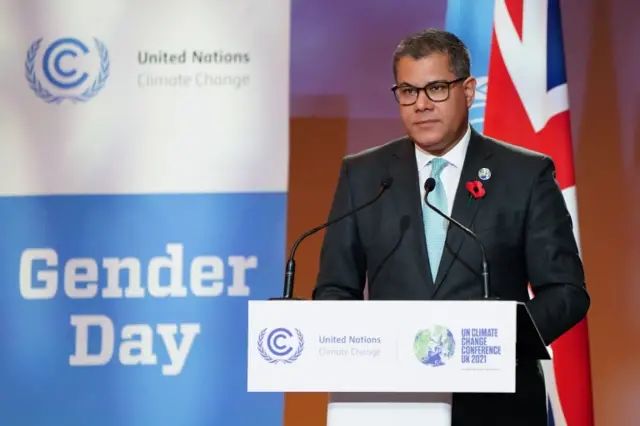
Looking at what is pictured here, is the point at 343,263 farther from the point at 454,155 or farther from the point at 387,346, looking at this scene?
the point at 387,346

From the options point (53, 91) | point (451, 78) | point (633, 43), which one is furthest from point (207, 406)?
point (633, 43)

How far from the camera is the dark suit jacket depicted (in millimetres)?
2369

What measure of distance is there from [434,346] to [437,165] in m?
0.81

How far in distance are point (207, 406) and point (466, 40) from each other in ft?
6.13

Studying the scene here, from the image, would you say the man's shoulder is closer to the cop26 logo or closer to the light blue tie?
the light blue tie

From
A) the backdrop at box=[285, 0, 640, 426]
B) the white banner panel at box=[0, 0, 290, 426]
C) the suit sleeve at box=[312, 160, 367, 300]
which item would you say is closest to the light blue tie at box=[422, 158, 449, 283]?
the suit sleeve at box=[312, 160, 367, 300]

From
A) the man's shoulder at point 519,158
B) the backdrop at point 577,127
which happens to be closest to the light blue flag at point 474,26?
the backdrop at point 577,127

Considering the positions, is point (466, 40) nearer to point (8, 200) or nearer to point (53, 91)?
point (53, 91)

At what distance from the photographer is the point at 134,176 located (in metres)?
4.12

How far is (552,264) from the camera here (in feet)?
7.92

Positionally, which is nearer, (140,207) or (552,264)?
(552,264)

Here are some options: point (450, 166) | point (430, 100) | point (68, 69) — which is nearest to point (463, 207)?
point (450, 166)

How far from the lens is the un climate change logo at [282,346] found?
6.40 feet

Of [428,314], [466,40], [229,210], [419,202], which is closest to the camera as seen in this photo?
[428,314]
